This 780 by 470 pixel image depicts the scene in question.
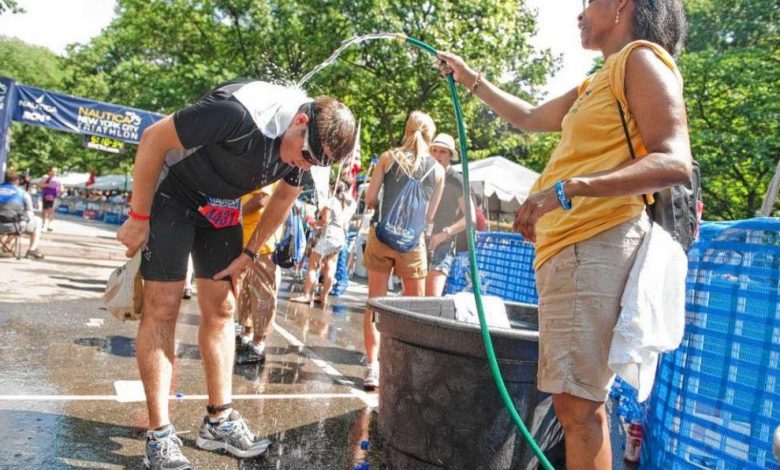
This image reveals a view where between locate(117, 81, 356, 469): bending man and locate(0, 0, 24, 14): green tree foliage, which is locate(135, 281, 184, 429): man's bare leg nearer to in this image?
locate(117, 81, 356, 469): bending man

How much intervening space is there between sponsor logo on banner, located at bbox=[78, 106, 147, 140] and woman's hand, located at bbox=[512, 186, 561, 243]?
1719cm

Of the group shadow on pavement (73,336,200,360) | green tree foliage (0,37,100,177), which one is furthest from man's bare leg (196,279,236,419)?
green tree foliage (0,37,100,177)

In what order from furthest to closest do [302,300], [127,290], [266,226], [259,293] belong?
[302,300] < [259,293] < [266,226] < [127,290]

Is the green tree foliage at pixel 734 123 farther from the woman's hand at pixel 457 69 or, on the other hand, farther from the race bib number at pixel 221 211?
the race bib number at pixel 221 211

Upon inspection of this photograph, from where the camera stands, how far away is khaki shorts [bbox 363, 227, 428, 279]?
4.45 m

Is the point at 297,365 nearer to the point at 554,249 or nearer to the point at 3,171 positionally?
the point at 554,249

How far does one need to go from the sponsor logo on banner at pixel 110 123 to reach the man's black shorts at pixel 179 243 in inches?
615

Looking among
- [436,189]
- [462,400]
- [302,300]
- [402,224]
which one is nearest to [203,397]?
[402,224]

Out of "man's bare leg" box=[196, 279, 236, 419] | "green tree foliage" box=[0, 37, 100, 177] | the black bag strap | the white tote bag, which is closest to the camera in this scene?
the black bag strap

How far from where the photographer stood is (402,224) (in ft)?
14.4

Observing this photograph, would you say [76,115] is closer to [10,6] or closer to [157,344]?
[10,6]

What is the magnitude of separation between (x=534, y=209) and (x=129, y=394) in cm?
286

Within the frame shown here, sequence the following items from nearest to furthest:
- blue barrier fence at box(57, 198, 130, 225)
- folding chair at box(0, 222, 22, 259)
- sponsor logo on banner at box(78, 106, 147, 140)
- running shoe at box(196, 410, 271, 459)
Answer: running shoe at box(196, 410, 271, 459) → folding chair at box(0, 222, 22, 259) → sponsor logo on banner at box(78, 106, 147, 140) → blue barrier fence at box(57, 198, 130, 225)

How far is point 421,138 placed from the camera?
14.8ft
